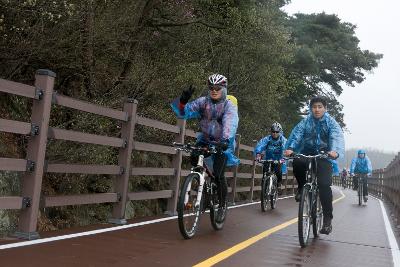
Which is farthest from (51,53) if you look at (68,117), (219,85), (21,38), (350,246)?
(350,246)

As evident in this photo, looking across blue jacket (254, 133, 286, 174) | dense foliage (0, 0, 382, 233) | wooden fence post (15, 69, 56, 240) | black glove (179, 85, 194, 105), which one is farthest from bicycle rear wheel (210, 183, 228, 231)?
blue jacket (254, 133, 286, 174)

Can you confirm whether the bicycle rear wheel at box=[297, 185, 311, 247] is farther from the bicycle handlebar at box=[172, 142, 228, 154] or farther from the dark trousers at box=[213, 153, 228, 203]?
the bicycle handlebar at box=[172, 142, 228, 154]

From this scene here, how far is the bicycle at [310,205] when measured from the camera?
282 inches

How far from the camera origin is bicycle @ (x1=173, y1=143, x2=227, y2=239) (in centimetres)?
656

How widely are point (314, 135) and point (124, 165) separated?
2.84m

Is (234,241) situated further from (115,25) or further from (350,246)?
(115,25)

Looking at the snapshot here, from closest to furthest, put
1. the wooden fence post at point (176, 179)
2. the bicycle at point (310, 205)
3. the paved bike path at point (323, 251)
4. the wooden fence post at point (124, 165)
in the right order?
the paved bike path at point (323, 251) → the bicycle at point (310, 205) → the wooden fence post at point (124, 165) → the wooden fence post at point (176, 179)

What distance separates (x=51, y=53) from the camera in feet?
28.3

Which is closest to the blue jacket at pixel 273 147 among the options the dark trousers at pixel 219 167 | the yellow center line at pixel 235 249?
the yellow center line at pixel 235 249

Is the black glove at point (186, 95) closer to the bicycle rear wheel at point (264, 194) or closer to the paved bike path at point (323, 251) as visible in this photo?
the paved bike path at point (323, 251)

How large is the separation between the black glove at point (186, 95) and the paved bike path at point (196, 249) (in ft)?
5.87

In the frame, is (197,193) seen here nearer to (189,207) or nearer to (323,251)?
(189,207)

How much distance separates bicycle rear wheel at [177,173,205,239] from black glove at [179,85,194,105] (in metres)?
1.01

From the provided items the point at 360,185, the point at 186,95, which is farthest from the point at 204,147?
the point at 360,185
